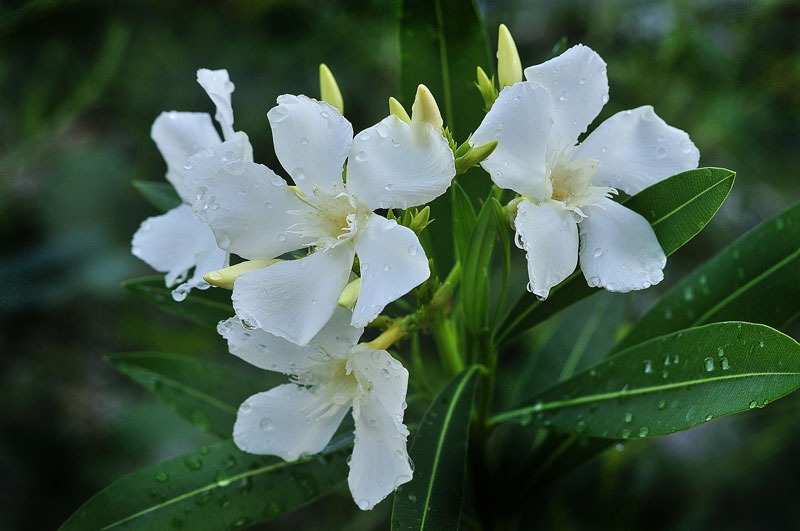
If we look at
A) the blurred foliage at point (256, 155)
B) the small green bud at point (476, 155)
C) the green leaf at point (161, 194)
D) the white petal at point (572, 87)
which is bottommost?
the blurred foliage at point (256, 155)


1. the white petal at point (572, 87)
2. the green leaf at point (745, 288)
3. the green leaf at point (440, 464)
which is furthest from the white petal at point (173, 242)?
the green leaf at point (745, 288)

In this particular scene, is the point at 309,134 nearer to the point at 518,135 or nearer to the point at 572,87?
the point at 518,135

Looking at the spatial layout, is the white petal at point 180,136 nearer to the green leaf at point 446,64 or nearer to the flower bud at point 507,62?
the green leaf at point 446,64

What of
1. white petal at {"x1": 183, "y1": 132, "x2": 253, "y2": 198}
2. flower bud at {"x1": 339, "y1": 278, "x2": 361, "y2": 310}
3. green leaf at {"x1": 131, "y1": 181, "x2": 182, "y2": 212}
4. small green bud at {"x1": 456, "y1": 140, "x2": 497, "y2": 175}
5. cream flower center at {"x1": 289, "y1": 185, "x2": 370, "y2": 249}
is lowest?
green leaf at {"x1": 131, "y1": 181, "x2": 182, "y2": 212}

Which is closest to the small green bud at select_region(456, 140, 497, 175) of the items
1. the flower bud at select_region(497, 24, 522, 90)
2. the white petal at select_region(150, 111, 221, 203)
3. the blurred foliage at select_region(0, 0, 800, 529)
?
the flower bud at select_region(497, 24, 522, 90)

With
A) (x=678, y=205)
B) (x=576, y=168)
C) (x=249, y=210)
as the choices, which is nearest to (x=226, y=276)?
(x=249, y=210)

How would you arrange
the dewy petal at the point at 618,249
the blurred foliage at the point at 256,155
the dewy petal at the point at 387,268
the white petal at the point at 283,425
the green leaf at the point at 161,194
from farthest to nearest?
1. the blurred foliage at the point at 256,155
2. the green leaf at the point at 161,194
3. the white petal at the point at 283,425
4. the dewy petal at the point at 618,249
5. the dewy petal at the point at 387,268

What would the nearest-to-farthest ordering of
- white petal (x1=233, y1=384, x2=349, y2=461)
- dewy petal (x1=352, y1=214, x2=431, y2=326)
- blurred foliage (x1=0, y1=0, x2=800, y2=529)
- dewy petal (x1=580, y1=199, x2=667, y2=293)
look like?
dewy petal (x1=352, y1=214, x2=431, y2=326), dewy petal (x1=580, y1=199, x2=667, y2=293), white petal (x1=233, y1=384, x2=349, y2=461), blurred foliage (x1=0, y1=0, x2=800, y2=529)

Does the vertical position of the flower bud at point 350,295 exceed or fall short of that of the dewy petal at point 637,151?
it falls short

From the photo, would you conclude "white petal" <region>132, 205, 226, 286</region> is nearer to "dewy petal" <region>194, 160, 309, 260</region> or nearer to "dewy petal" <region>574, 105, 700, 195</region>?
"dewy petal" <region>194, 160, 309, 260</region>
